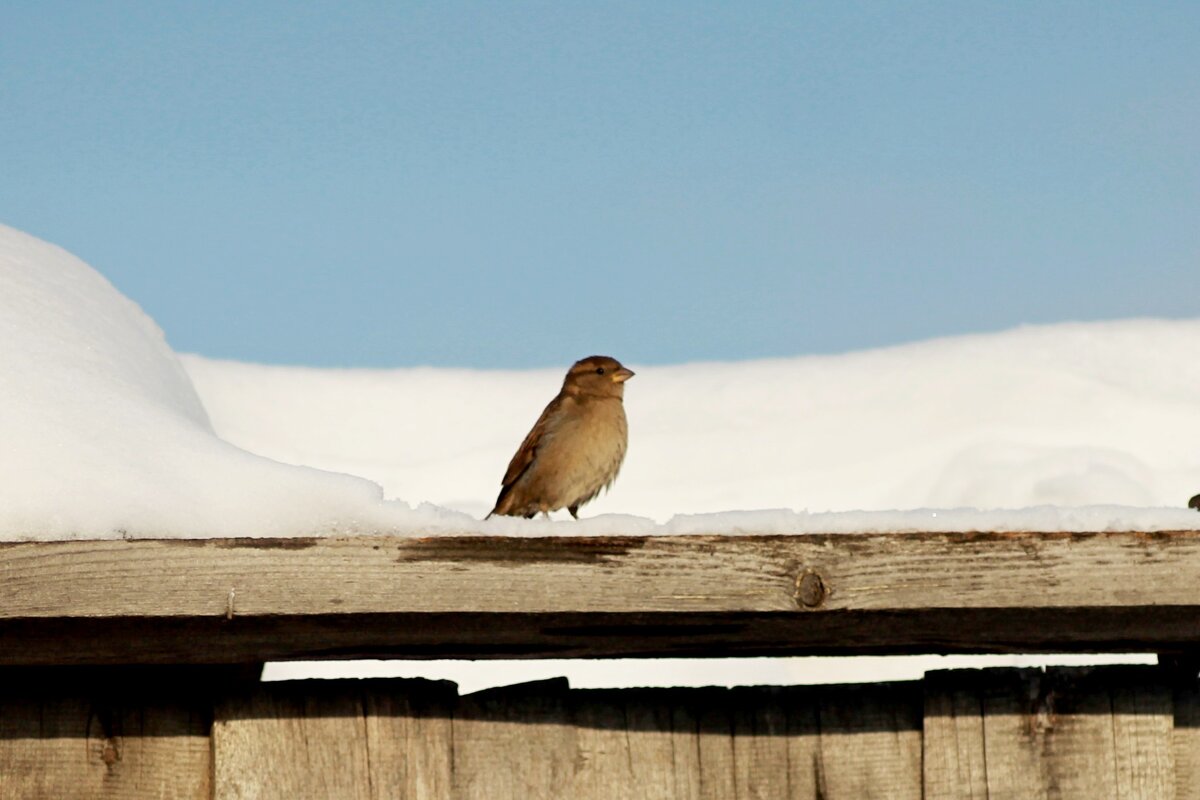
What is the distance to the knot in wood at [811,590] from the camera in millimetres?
2279

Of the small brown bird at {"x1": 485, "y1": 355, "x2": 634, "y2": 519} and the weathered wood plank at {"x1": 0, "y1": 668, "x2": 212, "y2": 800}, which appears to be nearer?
the weathered wood plank at {"x1": 0, "y1": 668, "x2": 212, "y2": 800}

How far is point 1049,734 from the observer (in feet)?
8.63

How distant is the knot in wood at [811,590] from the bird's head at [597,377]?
137 inches

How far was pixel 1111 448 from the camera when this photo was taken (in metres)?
6.14

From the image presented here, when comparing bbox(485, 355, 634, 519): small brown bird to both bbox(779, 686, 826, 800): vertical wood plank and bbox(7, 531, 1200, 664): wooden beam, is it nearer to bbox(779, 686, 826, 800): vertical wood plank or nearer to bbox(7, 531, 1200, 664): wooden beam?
bbox(779, 686, 826, 800): vertical wood plank

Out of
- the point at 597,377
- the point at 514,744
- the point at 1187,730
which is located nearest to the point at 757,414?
the point at 597,377

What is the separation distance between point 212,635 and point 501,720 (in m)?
0.56

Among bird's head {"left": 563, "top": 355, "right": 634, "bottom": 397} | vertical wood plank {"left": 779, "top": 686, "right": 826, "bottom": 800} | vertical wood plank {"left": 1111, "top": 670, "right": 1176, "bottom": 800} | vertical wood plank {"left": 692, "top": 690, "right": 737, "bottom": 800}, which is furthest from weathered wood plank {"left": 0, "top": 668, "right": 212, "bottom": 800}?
bird's head {"left": 563, "top": 355, "right": 634, "bottom": 397}

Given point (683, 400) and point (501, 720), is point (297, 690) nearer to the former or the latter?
point (501, 720)

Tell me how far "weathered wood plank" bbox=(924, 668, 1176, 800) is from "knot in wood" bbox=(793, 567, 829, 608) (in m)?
0.50

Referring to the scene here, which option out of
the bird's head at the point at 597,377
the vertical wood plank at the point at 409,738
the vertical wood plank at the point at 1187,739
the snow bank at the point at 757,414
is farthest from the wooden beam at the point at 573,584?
the bird's head at the point at 597,377

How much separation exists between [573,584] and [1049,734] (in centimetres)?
98

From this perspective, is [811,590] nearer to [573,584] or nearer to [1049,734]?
[573,584]

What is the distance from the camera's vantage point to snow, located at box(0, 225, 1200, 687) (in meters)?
3.35
